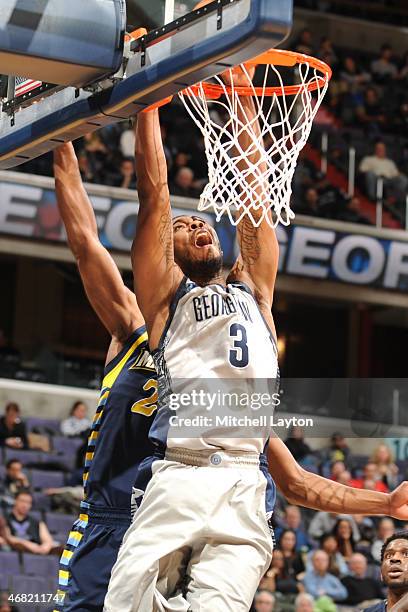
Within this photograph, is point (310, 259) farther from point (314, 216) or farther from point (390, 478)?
point (390, 478)

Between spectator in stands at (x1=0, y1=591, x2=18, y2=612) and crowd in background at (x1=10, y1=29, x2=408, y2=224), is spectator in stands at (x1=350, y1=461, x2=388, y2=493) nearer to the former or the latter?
spectator in stands at (x1=0, y1=591, x2=18, y2=612)

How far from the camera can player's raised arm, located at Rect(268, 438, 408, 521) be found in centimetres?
476

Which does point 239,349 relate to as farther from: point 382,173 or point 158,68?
point 382,173

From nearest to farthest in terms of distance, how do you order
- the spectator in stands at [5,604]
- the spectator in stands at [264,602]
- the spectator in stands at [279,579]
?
the spectator in stands at [5,604] < the spectator in stands at [264,602] < the spectator in stands at [279,579]

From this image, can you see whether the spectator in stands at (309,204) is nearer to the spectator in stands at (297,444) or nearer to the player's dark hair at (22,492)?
the spectator in stands at (297,444)

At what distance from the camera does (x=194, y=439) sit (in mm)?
4004

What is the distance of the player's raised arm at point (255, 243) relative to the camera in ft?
14.8

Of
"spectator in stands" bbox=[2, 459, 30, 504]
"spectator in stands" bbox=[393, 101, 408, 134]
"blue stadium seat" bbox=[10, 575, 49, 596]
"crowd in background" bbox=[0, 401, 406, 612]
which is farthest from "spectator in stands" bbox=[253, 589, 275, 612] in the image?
"spectator in stands" bbox=[393, 101, 408, 134]

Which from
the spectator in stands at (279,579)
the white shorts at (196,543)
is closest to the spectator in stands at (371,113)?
the spectator in stands at (279,579)

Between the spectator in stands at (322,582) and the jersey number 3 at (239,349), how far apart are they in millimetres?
6119

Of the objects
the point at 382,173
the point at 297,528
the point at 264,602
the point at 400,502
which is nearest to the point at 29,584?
the point at 264,602

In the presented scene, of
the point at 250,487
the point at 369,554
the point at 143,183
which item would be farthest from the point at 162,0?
the point at 369,554

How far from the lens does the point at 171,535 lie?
3.91 metres

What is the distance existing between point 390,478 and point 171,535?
533cm
